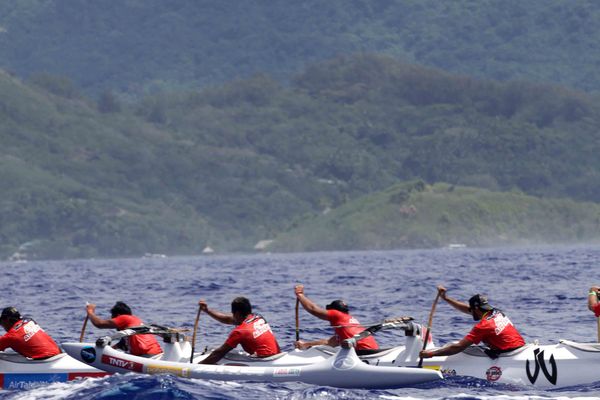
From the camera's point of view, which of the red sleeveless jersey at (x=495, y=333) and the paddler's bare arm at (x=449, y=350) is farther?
the paddler's bare arm at (x=449, y=350)

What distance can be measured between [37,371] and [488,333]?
31.7 feet

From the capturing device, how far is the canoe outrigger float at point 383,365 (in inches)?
1000

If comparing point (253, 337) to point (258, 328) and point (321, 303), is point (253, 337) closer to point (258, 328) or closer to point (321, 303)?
point (258, 328)

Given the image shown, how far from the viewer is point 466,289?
63.8 meters

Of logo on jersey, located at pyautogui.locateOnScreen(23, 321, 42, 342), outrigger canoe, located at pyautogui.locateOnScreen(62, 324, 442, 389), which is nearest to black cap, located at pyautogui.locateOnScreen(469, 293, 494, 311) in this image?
outrigger canoe, located at pyautogui.locateOnScreen(62, 324, 442, 389)

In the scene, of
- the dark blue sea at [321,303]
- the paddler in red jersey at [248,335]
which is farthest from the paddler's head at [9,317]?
the paddler in red jersey at [248,335]

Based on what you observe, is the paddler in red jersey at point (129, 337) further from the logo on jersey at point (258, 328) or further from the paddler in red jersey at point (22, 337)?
the logo on jersey at point (258, 328)

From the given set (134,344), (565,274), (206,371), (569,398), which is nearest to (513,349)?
(569,398)

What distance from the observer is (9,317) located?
90.8ft

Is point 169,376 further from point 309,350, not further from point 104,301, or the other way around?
point 104,301

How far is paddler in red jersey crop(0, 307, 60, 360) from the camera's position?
2775 centimetres

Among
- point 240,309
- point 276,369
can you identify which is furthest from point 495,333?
point 240,309

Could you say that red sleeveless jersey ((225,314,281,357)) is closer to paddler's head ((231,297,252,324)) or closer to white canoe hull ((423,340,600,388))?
paddler's head ((231,297,252,324))

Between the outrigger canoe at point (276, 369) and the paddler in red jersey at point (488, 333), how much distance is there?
1435 mm
